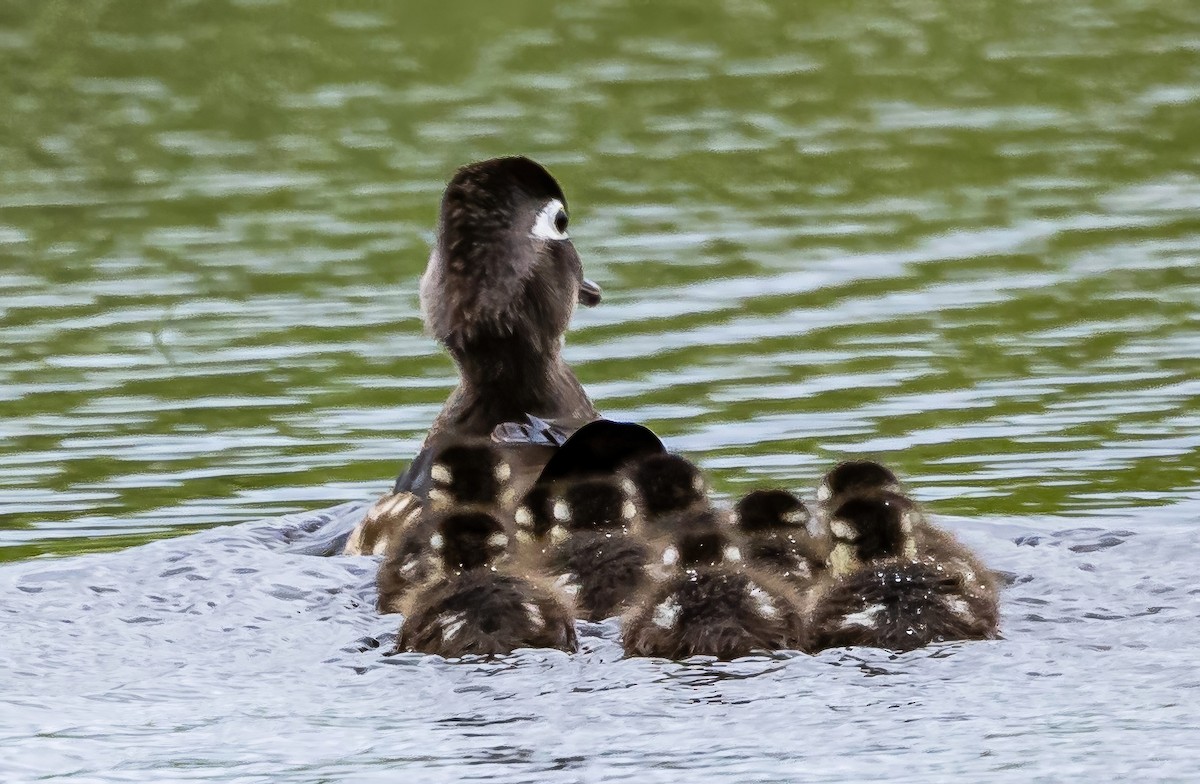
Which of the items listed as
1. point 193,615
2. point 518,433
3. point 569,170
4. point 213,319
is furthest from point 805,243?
point 193,615

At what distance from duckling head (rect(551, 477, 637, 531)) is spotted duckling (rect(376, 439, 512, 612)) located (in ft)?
0.87

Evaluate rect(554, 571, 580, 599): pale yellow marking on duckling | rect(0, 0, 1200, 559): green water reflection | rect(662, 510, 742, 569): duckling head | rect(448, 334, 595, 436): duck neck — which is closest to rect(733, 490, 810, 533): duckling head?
rect(662, 510, 742, 569): duckling head

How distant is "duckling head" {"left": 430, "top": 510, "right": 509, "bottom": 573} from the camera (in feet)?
22.0

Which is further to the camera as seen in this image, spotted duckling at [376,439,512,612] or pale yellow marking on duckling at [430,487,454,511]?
pale yellow marking on duckling at [430,487,454,511]

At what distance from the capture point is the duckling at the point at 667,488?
693 cm

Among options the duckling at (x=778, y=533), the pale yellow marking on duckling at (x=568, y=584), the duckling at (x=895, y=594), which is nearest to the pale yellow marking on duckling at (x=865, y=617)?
the duckling at (x=895, y=594)

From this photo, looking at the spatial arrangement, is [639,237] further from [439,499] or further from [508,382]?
[439,499]

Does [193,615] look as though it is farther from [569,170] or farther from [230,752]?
[569,170]

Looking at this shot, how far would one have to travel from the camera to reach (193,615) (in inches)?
266

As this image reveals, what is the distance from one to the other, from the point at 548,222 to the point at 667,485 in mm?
1098

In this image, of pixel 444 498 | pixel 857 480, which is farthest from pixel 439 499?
pixel 857 480

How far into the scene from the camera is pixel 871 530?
652cm

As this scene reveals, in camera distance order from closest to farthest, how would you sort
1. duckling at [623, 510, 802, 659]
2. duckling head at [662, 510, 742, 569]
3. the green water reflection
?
duckling at [623, 510, 802, 659] < duckling head at [662, 510, 742, 569] < the green water reflection

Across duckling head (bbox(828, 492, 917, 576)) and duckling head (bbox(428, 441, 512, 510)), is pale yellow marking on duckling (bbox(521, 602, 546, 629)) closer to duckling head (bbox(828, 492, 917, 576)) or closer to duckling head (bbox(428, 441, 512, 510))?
duckling head (bbox(828, 492, 917, 576))
